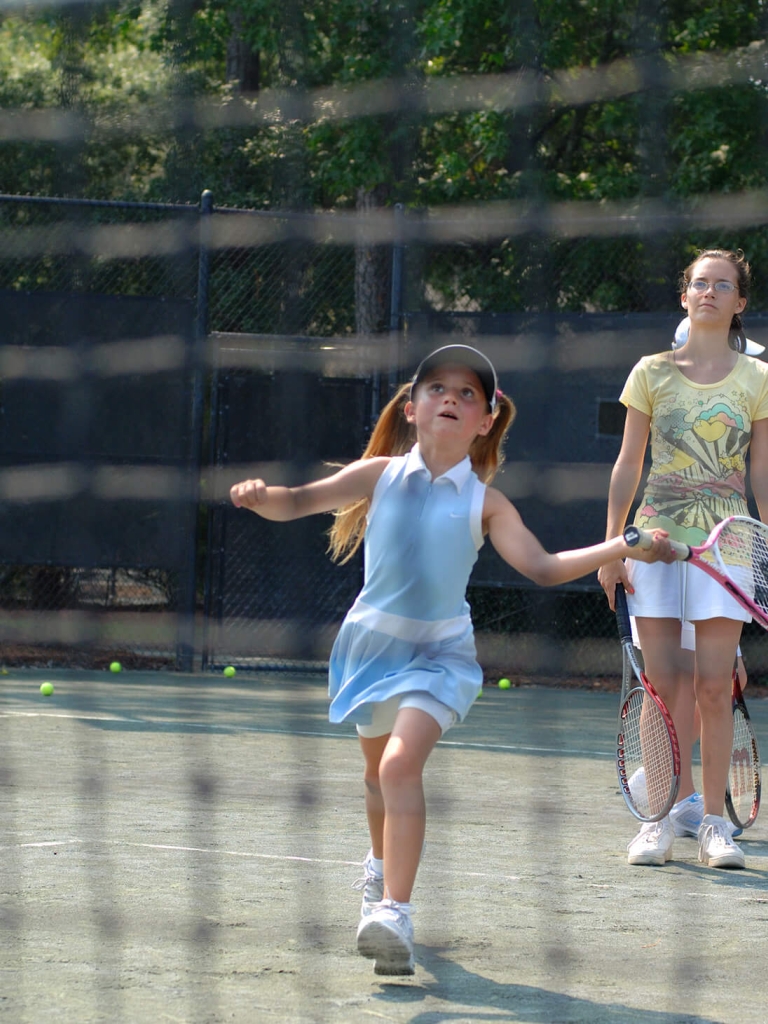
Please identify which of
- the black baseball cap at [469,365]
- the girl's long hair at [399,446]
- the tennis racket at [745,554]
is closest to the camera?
the black baseball cap at [469,365]

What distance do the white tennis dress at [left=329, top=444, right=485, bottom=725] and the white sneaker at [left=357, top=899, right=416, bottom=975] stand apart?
0.38 metres

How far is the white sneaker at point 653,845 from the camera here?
160 inches

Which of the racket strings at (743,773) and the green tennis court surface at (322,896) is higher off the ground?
the racket strings at (743,773)

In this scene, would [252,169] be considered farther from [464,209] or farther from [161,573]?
[161,573]

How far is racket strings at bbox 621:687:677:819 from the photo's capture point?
402 cm

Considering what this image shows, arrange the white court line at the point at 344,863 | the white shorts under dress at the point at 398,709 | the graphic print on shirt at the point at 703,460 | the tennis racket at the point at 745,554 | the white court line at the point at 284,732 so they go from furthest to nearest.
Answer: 1. the white court line at the point at 284,732
2. the graphic print on shirt at the point at 703,460
3. the white court line at the point at 344,863
4. the tennis racket at the point at 745,554
5. the white shorts under dress at the point at 398,709

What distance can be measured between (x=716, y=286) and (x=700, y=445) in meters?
0.40

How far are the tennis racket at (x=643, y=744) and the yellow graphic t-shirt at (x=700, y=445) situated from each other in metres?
0.27

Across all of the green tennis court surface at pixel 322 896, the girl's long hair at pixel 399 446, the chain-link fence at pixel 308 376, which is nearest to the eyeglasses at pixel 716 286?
the girl's long hair at pixel 399 446

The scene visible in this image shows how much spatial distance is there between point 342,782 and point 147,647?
14.0 ft

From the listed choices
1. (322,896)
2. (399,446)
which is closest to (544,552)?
(399,446)

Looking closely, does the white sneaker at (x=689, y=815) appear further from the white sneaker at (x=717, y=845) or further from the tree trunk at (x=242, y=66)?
the tree trunk at (x=242, y=66)

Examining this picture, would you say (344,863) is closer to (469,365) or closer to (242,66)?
(469,365)

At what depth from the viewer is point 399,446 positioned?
3.46 m
